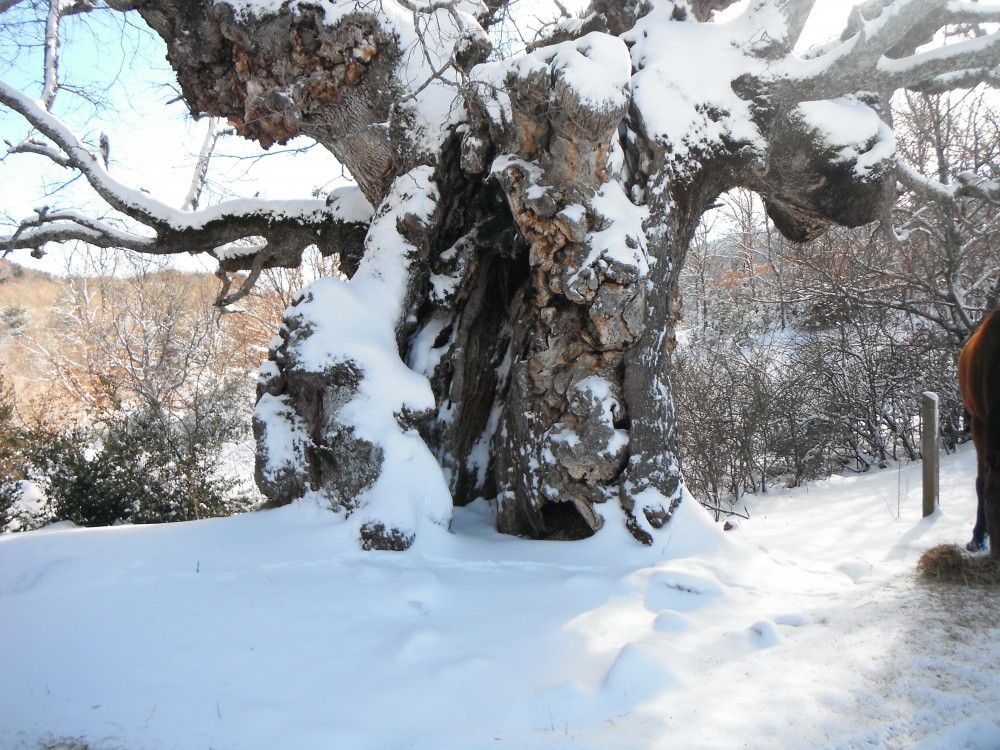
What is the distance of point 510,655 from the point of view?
317cm

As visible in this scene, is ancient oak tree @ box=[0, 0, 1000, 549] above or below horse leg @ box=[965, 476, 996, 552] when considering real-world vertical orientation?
above

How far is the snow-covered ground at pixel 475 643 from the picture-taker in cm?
255

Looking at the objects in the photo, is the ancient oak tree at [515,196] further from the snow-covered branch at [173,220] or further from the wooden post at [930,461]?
the wooden post at [930,461]

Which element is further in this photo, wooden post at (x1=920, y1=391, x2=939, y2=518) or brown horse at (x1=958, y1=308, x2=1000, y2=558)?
wooden post at (x1=920, y1=391, x2=939, y2=518)

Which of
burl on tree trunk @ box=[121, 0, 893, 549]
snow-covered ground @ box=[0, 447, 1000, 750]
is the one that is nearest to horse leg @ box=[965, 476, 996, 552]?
snow-covered ground @ box=[0, 447, 1000, 750]

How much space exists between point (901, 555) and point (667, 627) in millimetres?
2518

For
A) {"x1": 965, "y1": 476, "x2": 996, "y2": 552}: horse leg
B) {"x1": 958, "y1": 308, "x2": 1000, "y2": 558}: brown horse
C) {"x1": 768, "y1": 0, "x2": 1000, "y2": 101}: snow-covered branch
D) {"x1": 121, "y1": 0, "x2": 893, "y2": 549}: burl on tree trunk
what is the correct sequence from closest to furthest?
{"x1": 958, "y1": 308, "x2": 1000, "y2": 558}: brown horse < {"x1": 965, "y1": 476, "x2": 996, "y2": 552}: horse leg < {"x1": 121, "y1": 0, "x2": 893, "y2": 549}: burl on tree trunk < {"x1": 768, "y1": 0, "x2": 1000, "y2": 101}: snow-covered branch

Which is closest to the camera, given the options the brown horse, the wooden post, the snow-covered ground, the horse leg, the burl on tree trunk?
the snow-covered ground

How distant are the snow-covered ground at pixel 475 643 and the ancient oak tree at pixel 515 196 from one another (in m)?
0.56

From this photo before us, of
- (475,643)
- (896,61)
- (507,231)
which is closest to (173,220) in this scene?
(507,231)

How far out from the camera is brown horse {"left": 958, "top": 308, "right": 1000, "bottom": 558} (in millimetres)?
3752

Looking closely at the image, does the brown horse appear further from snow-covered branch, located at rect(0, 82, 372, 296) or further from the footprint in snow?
snow-covered branch, located at rect(0, 82, 372, 296)

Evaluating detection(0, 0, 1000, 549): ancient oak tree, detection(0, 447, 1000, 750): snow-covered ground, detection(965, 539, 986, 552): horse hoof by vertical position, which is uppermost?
detection(0, 0, 1000, 549): ancient oak tree

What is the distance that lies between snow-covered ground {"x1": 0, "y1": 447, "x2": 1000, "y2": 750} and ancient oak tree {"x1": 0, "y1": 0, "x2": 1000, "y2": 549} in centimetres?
56
